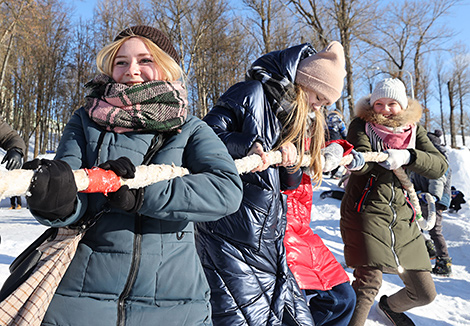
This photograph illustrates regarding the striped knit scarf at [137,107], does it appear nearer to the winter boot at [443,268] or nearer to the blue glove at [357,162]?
the blue glove at [357,162]

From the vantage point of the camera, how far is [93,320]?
1.09 meters

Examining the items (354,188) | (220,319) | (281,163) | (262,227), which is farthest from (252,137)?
(354,188)

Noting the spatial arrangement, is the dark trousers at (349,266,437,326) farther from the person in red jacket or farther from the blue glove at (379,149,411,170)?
the blue glove at (379,149,411,170)

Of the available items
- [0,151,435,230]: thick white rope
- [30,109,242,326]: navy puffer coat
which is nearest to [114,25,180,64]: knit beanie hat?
[30,109,242,326]: navy puffer coat

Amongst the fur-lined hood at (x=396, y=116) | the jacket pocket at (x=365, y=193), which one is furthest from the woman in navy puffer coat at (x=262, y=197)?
the fur-lined hood at (x=396, y=116)

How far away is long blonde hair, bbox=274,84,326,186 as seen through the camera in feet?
6.95

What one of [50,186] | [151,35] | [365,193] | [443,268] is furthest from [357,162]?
[443,268]

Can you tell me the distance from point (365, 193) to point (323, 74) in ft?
3.89

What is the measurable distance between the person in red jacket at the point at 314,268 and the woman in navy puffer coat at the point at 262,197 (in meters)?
0.21

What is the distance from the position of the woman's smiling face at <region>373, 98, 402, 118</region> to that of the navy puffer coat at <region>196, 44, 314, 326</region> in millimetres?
1363

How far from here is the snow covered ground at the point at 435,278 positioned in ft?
12.1

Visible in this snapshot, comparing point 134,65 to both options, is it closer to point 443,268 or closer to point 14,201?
point 443,268

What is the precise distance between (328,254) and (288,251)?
0.37 meters

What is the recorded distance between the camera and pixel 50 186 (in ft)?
2.74
